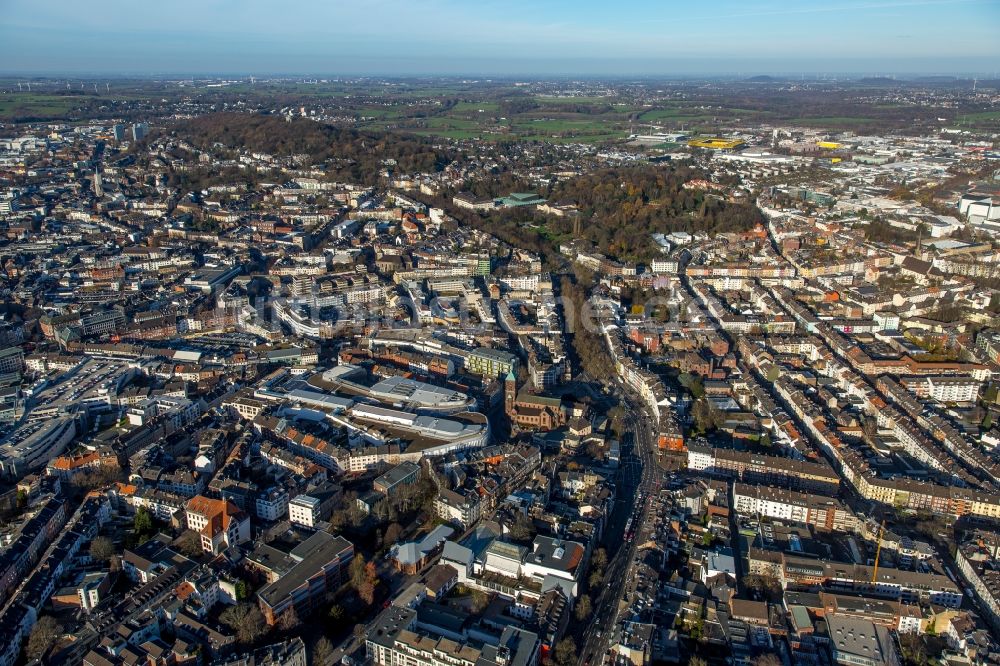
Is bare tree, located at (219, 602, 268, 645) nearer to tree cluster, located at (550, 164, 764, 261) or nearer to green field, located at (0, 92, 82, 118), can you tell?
tree cluster, located at (550, 164, 764, 261)

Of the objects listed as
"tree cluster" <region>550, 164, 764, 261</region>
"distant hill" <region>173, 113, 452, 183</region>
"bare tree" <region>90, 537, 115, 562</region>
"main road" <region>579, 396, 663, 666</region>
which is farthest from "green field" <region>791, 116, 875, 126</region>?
"bare tree" <region>90, 537, 115, 562</region>

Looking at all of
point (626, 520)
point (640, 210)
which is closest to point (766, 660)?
point (626, 520)

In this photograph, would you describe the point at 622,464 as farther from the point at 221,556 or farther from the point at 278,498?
the point at 221,556

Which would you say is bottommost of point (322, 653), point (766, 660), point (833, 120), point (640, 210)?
point (322, 653)

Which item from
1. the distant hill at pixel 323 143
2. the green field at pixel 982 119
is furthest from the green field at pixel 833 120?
the distant hill at pixel 323 143

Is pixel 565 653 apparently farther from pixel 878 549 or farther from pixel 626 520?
pixel 878 549

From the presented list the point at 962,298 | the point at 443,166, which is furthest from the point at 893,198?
the point at 443,166

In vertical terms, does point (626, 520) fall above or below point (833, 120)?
below
